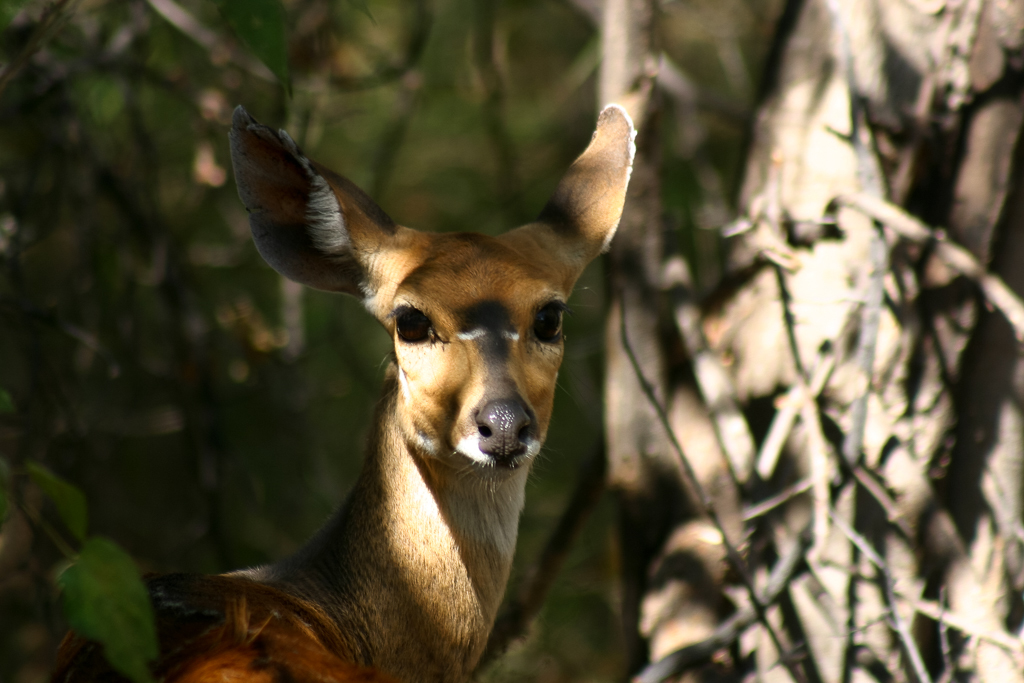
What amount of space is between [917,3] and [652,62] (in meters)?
0.96

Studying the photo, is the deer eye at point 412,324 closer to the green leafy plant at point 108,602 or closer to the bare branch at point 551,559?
the green leafy plant at point 108,602

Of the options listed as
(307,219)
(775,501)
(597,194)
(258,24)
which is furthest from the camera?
(597,194)

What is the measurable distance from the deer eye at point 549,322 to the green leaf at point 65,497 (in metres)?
1.57

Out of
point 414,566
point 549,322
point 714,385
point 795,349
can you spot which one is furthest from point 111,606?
point 795,349

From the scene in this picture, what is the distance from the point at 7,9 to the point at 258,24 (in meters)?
0.67

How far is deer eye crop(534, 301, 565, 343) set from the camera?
10.4 feet

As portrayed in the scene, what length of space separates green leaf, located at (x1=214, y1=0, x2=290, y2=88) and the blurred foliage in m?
0.06

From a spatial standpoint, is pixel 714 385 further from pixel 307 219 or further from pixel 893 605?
pixel 307 219

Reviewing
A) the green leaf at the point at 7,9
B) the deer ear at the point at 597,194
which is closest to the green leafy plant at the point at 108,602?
the green leaf at the point at 7,9

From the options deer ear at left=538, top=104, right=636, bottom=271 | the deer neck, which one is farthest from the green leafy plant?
deer ear at left=538, top=104, right=636, bottom=271

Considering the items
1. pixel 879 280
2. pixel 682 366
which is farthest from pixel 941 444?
pixel 682 366

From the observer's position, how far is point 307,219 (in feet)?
10.8

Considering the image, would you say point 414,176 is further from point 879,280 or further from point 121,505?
point 879,280

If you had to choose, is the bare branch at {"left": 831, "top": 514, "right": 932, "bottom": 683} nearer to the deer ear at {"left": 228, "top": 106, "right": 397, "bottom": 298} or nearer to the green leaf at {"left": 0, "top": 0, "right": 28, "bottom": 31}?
the deer ear at {"left": 228, "top": 106, "right": 397, "bottom": 298}
